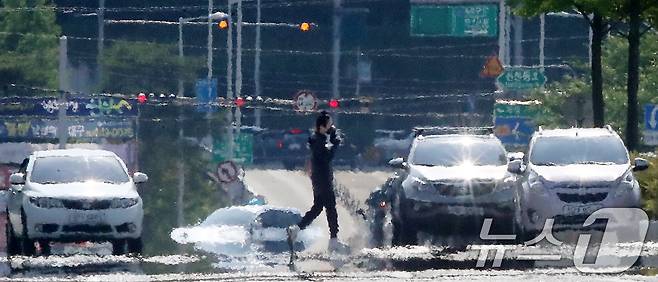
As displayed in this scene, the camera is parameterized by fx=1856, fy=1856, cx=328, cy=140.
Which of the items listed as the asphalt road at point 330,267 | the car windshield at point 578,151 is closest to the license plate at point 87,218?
the asphalt road at point 330,267

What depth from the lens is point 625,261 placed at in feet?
66.4

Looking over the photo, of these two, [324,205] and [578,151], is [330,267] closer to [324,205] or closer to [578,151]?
[324,205]

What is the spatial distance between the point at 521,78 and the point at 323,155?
35744 millimetres

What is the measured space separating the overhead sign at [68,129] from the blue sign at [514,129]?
14713 mm

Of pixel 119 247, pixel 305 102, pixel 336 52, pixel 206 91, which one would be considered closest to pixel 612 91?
pixel 305 102

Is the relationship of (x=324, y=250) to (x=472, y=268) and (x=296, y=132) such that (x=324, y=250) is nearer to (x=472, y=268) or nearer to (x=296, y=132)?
(x=472, y=268)

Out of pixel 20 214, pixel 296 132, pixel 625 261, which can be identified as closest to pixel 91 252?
pixel 20 214

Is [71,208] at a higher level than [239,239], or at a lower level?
higher

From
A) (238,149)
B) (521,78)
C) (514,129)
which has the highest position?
(521,78)

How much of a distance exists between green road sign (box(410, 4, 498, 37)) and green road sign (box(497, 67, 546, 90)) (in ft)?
13.5

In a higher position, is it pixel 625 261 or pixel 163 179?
pixel 625 261

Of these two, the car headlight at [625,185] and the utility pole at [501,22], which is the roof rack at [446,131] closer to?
the car headlight at [625,185]

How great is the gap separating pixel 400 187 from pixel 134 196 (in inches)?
138

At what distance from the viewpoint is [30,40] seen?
74375mm
